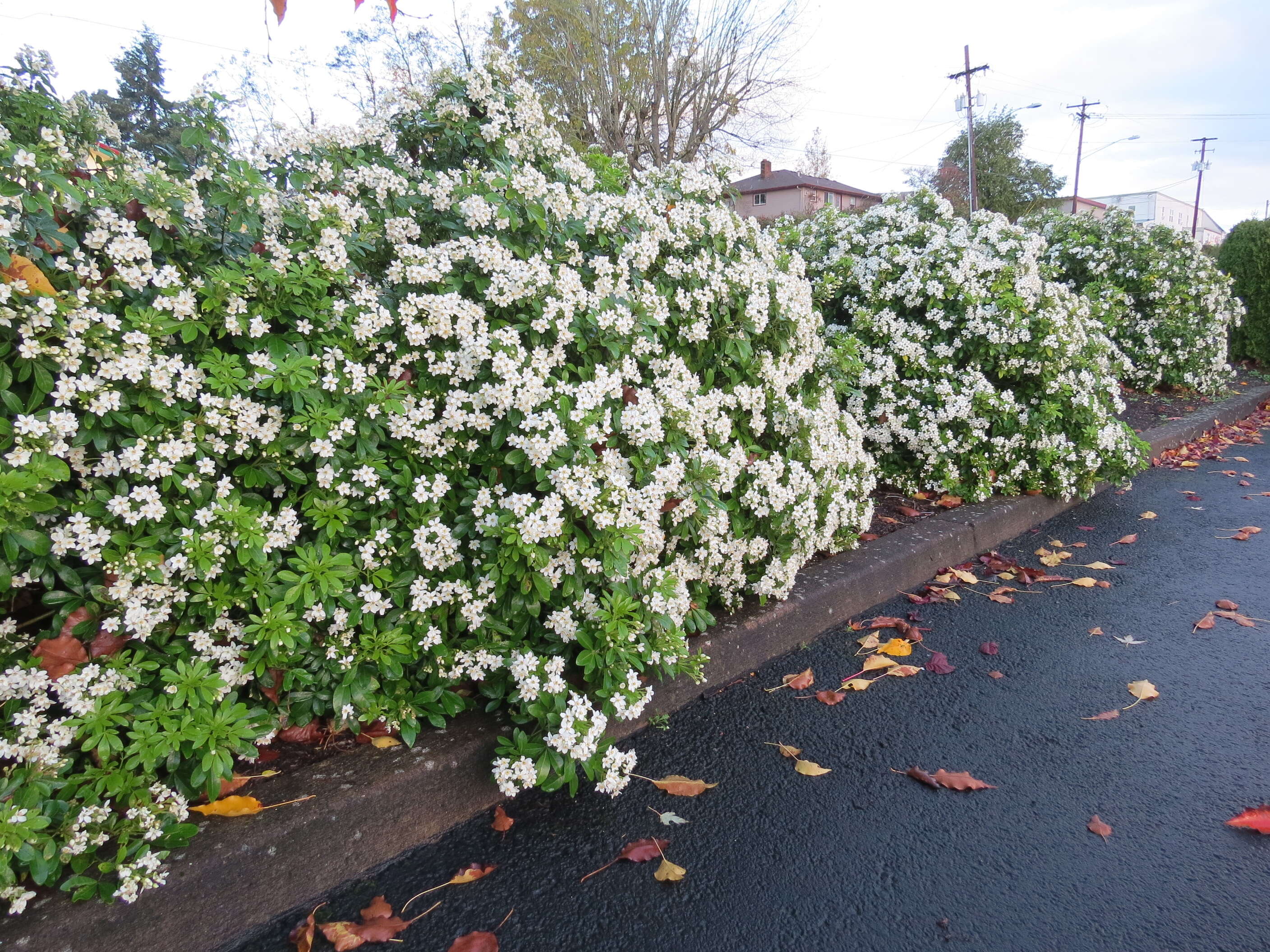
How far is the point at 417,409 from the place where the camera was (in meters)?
2.21

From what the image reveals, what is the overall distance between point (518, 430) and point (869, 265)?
402cm

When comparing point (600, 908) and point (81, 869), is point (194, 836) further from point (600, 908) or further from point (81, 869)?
point (600, 908)

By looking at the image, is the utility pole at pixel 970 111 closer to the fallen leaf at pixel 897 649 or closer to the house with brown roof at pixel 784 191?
the house with brown roof at pixel 784 191

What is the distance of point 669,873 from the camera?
1989 millimetres

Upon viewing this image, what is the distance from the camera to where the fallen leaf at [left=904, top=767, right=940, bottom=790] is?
233 cm

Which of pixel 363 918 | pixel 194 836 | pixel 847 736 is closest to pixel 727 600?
Answer: pixel 847 736

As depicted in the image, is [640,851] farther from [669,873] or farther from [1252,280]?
[1252,280]

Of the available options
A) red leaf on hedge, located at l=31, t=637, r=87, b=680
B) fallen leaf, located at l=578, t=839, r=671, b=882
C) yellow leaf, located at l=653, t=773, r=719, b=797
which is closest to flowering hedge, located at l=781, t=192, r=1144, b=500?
yellow leaf, located at l=653, t=773, r=719, b=797

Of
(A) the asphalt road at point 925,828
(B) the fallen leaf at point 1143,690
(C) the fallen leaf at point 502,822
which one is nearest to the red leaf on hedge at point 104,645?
A: (A) the asphalt road at point 925,828

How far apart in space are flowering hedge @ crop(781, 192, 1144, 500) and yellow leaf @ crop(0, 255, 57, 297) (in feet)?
12.7

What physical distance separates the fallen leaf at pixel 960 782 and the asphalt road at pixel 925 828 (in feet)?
0.08

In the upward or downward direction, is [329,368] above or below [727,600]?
above

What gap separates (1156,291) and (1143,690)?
8041 millimetres

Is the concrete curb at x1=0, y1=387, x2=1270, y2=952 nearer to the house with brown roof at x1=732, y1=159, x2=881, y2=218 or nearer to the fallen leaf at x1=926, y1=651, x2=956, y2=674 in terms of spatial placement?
the fallen leaf at x1=926, y1=651, x2=956, y2=674
